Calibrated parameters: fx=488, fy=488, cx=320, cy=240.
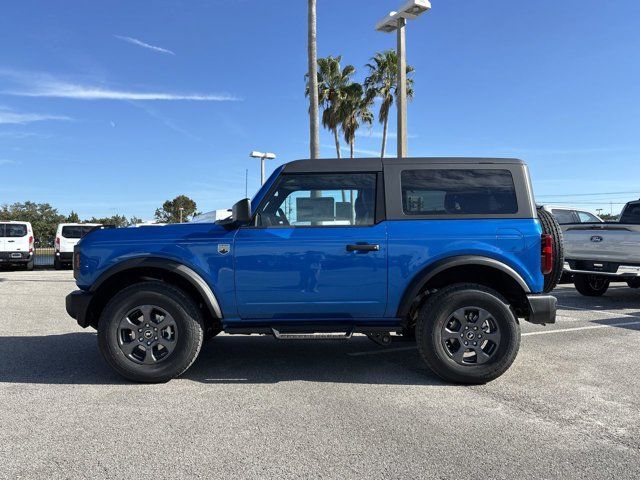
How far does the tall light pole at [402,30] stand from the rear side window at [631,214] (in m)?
5.07

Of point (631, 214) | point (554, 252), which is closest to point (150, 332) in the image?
point (554, 252)

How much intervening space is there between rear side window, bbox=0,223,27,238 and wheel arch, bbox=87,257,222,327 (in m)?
15.4

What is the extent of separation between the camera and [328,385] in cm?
428

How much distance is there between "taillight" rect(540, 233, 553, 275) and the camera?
4398 millimetres

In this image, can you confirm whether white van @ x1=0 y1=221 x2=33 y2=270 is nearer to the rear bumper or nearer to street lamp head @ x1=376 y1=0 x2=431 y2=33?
the rear bumper

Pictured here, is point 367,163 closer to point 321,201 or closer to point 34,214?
point 321,201

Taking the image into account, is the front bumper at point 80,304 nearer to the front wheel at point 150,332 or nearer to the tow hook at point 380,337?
the front wheel at point 150,332

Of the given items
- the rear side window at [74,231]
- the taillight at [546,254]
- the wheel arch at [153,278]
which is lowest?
the wheel arch at [153,278]

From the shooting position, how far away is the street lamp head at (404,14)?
39.7 feet

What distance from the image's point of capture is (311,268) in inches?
169

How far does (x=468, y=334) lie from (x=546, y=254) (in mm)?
1019

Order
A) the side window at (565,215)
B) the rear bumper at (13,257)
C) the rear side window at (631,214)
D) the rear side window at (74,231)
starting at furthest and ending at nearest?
the rear side window at (74,231)
the rear bumper at (13,257)
the side window at (565,215)
the rear side window at (631,214)

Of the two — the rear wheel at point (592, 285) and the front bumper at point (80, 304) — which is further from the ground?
the front bumper at point (80, 304)

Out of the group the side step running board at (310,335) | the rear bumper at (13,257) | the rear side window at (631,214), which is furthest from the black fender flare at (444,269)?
the rear bumper at (13,257)
